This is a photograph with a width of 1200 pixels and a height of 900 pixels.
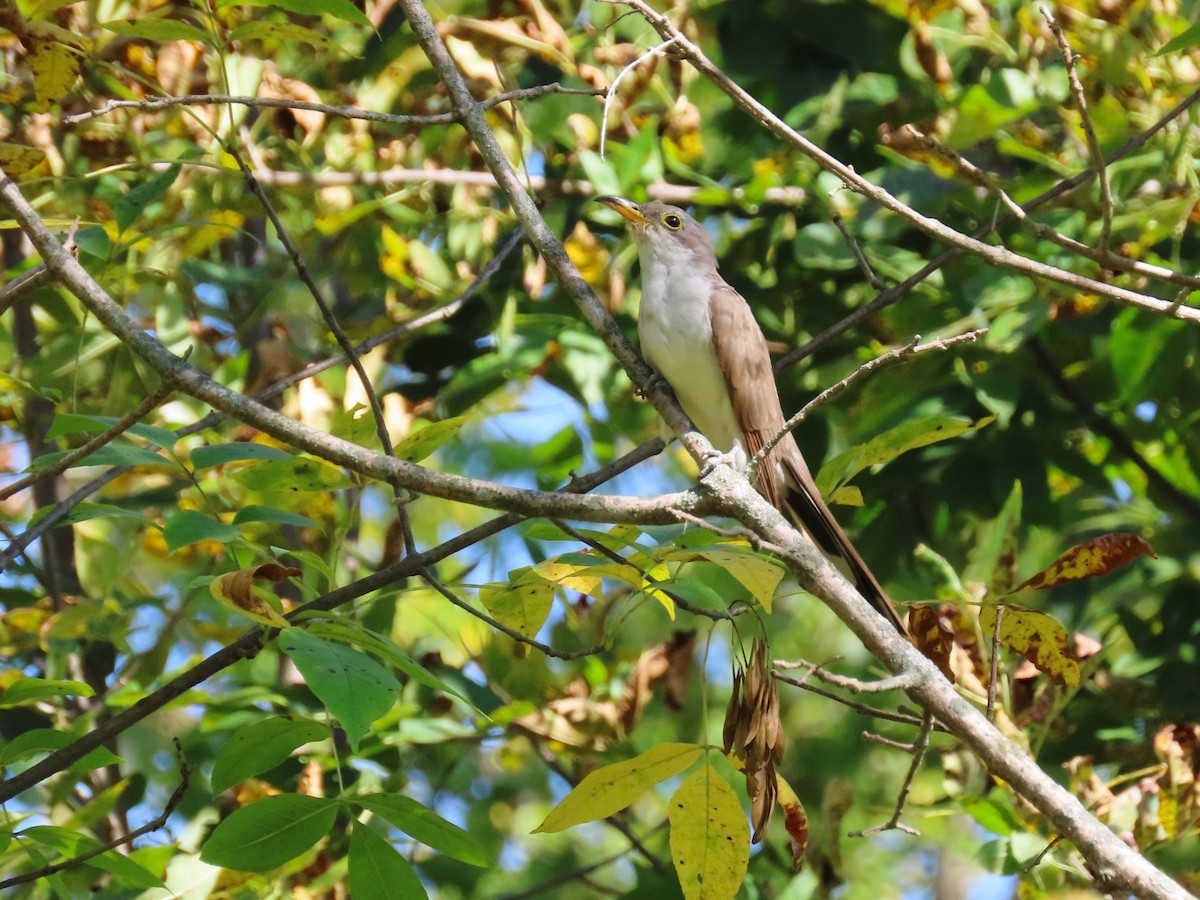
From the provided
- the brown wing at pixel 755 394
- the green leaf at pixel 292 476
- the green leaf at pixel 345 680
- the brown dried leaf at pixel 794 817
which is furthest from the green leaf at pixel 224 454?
the brown wing at pixel 755 394

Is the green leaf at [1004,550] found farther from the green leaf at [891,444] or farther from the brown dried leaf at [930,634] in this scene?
the green leaf at [891,444]

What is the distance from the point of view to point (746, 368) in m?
4.66

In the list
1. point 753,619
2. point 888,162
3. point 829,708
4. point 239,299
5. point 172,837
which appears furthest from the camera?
point 829,708

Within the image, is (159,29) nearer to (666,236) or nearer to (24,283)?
(24,283)

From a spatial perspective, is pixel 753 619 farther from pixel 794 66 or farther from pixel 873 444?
pixel 794 66

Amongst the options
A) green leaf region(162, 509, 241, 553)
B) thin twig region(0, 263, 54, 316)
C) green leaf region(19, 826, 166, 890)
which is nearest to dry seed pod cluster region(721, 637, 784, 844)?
green leaf region(162, 509, 241, 553)

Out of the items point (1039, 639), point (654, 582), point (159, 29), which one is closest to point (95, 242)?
point (159, 29)

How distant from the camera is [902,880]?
781cm

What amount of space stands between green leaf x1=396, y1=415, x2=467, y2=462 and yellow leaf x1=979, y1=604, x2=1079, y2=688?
126cm

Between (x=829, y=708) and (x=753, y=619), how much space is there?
5069mm

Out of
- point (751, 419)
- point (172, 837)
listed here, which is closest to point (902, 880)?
point (751, 419)

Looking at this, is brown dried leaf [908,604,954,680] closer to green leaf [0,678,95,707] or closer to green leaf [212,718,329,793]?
green leaf [212,718,329,793]

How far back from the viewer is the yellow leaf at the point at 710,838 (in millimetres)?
2379

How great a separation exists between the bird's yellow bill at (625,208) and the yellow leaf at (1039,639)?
7.80 feet
